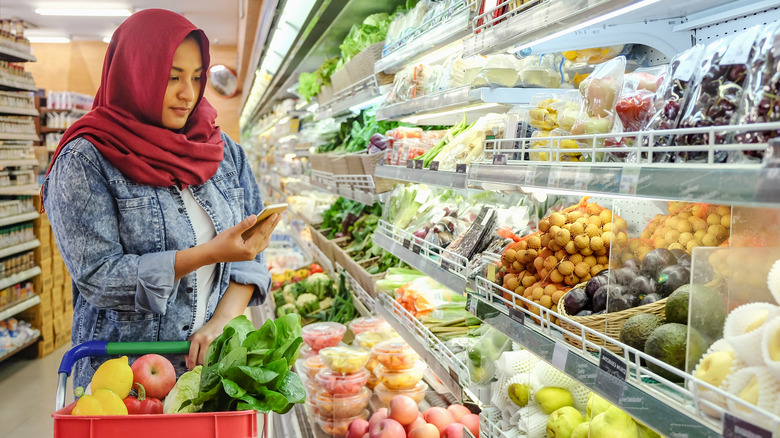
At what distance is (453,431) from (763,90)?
5.22 ft

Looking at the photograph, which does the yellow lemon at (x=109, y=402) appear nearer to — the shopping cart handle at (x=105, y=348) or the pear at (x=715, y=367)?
the shopping cart handle at (x=105, y=348)

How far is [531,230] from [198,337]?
1.04 m

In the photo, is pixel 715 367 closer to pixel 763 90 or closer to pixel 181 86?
pixel 763 90

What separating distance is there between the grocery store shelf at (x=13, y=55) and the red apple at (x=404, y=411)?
15.1ft

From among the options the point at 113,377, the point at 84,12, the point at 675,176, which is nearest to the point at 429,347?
the point at 113,377

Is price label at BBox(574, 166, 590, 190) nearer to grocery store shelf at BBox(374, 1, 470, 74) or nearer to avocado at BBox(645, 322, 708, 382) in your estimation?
avocado at BBox(645, 322, 708, 382)

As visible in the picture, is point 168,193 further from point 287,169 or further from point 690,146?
point 287,169

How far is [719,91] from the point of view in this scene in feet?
3.16

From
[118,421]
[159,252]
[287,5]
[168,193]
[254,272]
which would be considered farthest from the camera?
[287,5]

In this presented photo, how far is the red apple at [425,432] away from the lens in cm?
212

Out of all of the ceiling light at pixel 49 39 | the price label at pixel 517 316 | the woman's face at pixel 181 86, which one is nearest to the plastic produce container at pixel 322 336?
the woman's face at pixel 181 86

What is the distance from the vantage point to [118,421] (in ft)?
3.91

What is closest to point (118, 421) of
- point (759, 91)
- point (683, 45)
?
point (759, 91)

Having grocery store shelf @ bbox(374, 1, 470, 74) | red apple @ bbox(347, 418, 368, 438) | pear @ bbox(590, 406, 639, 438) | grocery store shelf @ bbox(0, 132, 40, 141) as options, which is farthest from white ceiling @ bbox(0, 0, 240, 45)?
pear @ bbox(590, 406, 639, 438)
